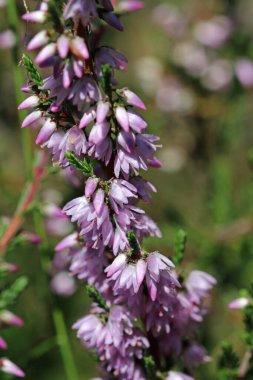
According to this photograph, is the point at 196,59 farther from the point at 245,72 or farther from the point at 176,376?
the point at 176,376

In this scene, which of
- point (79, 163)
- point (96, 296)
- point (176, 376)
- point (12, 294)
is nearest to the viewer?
point (79, 163)

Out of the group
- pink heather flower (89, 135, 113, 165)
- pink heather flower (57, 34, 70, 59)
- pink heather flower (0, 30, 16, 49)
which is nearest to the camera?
pink heather flower (57, 34, 70, 59)

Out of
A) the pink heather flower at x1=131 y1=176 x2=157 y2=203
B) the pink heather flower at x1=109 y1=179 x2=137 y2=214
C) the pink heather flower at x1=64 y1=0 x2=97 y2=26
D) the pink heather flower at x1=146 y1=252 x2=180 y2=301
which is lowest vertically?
the pink heather flower at x1=146 y1=252 x2=180 y2=301

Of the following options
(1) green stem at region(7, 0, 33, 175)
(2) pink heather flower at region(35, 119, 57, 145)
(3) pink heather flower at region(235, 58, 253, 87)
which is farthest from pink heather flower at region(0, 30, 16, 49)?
(3) pink heather flower at region(235, 58, 253, 87)

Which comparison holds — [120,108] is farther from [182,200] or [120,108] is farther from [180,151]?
[182,200]

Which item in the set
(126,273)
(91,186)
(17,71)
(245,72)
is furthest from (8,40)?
(245,72)

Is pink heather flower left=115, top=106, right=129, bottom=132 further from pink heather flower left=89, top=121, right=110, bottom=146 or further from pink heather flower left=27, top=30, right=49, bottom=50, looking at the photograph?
pink heather flower left=27, top=30, right=49, bottom=50
